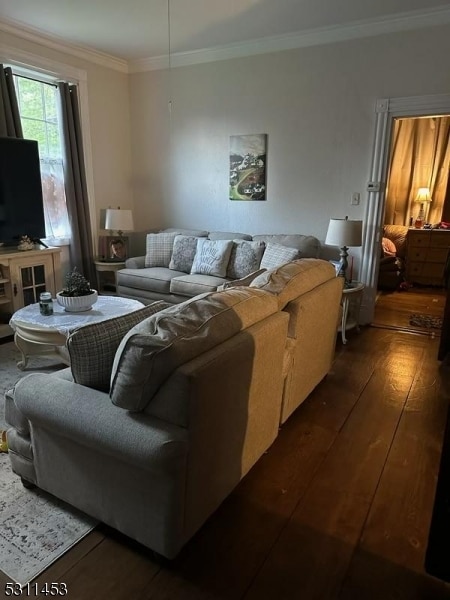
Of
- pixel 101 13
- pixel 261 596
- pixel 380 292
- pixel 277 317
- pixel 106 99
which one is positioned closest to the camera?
pixel 261 596

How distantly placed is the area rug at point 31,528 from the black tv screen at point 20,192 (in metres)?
2.75

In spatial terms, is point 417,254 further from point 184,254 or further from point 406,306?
point 184,254

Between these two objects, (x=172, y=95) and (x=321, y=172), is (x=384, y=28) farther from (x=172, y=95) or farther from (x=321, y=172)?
(x=172, y=95)

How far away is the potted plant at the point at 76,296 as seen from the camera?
10.1ft

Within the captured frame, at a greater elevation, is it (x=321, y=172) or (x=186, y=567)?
(x=321, y=172)

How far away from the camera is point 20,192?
4141mm

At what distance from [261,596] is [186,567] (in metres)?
0.29

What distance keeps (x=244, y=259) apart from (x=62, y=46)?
2.98m

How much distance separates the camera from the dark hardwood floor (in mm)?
1467

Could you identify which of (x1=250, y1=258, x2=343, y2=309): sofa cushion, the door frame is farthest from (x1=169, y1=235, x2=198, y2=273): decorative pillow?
(x1=250, y1=258, x2=343, y2=309): sofa cushion

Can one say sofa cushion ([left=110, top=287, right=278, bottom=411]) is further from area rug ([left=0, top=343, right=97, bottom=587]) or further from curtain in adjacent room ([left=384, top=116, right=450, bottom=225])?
curtain in adjacent room ([left=384, top=116, right=450, bottom=225])

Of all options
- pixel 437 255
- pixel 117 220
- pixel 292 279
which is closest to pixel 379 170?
pixel 292 279

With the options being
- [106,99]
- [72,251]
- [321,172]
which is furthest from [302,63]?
[72,251]

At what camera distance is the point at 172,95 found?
508 cm
